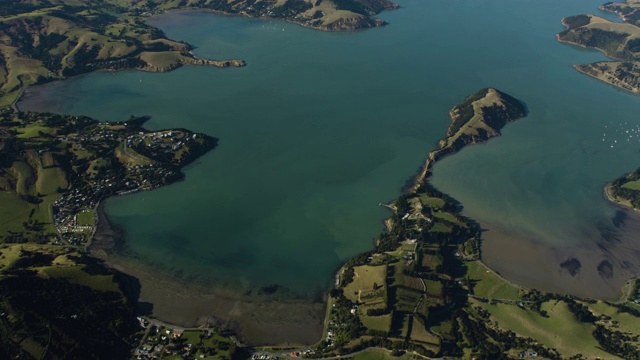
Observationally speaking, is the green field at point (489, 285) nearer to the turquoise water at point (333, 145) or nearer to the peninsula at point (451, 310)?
the peninsula at point (451, 310)

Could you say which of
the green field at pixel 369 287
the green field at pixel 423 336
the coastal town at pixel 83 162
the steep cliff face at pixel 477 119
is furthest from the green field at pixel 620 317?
the coastal town at pixel 83 162

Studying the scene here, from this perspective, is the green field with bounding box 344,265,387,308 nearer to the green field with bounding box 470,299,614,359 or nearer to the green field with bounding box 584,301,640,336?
the green field with bounding box 470,299,614,359

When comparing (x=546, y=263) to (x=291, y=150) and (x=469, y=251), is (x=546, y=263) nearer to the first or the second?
(x=469, y=251)

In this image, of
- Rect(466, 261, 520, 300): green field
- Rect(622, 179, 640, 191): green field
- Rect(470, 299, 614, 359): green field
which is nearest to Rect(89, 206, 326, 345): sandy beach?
Rect(466, 261, 520, 300): green field

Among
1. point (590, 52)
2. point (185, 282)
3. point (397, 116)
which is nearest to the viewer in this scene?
point (185, 282)

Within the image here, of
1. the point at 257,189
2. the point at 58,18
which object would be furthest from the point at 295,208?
the point at 58,18

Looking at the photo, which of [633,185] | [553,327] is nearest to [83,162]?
[553,327]
